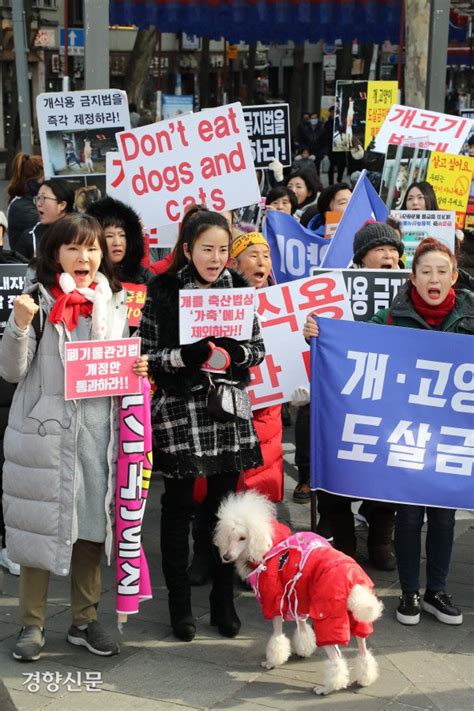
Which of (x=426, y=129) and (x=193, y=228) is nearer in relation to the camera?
(x=193, y=228)

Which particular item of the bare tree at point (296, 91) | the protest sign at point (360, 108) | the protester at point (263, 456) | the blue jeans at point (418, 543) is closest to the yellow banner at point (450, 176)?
the protest sign at point (360, 108)

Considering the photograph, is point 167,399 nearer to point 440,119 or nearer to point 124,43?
point 440,119

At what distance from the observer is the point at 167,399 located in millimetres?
4836

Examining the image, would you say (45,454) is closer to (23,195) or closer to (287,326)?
(287,326)

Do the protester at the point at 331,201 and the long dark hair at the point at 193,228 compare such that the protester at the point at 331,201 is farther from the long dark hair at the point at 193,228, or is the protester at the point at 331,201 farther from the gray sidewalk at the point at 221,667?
the gray sidewalk at the point at 221,667

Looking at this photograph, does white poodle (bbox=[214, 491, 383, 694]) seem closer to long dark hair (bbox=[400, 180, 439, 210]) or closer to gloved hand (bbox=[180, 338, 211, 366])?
gloved hand (bbox=[180, 338, 211, 366])

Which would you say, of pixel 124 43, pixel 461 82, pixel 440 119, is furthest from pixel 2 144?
pixel 440 119

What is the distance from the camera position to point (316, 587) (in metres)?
4.37

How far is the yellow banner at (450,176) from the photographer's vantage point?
31.3ft

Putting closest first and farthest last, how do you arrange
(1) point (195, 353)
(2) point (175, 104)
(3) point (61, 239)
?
(3) point (61, 239) → (1) point (195, 353) → (2) point (175, 104)

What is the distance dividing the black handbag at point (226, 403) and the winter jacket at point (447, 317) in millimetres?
832

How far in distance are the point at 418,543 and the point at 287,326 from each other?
1.28 m

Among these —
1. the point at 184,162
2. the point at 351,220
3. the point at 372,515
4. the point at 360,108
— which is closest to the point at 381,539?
the point at 372,515

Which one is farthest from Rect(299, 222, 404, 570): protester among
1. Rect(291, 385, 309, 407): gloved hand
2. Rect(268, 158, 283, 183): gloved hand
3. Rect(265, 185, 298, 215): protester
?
Rect(268, 158, 283, 183): gloved hand
